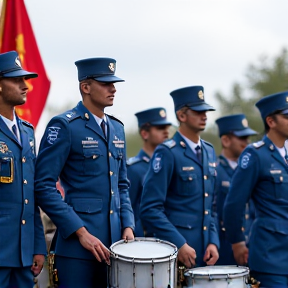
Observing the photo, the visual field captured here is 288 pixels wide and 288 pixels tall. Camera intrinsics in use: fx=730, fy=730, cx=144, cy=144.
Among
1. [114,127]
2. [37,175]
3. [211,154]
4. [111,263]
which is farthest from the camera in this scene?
[211,154]

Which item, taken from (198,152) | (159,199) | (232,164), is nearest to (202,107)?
(198,152)

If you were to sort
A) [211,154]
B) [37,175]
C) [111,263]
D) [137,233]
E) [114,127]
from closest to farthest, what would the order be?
1. [111,263]
2. [37,175]
3. [114,127]
4. [211,154]
5. [137,233]

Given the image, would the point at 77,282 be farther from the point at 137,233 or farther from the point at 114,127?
the point at 137,233

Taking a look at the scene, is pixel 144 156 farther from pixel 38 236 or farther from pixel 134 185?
pixel 38 236

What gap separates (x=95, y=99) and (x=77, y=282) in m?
1.38

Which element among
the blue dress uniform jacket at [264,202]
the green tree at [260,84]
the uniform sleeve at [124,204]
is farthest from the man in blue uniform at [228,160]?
the green tree at [260,84]

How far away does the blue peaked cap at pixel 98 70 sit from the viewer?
5.57m

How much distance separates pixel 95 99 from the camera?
5.57 m

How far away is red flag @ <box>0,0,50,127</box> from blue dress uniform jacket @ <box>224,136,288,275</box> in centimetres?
317

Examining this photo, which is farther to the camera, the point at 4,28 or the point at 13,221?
the point at 4,28

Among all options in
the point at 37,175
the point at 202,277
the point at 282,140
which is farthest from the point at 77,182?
the point at 282,140

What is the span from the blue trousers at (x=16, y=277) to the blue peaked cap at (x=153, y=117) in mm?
4233

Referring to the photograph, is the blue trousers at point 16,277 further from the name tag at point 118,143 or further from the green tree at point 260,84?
the green tree at point 260,84

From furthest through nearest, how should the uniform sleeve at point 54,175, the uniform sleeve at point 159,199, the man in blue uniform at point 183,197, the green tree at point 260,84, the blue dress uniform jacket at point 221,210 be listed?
the green tree at point 260,84 < the blue dress uniform jacket at point 221,210 < the man in blue uniform at point 183,197 < the uniform sleeve at point 159,199 < the uniform sleeve at point 54,175
